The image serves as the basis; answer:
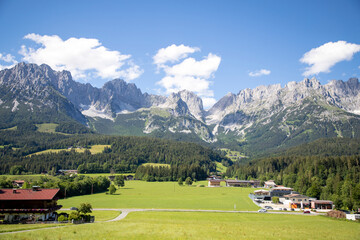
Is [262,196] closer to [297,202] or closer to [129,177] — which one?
[297,202]

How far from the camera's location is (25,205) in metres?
52.8

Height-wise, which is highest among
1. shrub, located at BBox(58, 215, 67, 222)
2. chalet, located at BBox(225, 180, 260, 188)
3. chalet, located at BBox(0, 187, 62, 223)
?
chalet, located at BBox(0, 187, 62, 223)

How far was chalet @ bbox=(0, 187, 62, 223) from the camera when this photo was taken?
169 ft

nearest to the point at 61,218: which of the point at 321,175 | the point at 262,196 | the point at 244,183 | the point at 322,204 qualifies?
the point at 262,196

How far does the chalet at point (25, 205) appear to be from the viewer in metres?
51.7

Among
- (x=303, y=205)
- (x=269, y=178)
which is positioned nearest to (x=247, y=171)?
(x=269, y=178)

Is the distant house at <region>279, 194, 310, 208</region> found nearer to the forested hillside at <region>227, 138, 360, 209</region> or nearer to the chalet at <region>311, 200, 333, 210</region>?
the chalet at <region>311, 200, 333, 210</region>

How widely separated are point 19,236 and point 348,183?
4033 inches

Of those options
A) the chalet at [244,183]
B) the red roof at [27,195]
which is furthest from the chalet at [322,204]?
the red roof at [27,195]

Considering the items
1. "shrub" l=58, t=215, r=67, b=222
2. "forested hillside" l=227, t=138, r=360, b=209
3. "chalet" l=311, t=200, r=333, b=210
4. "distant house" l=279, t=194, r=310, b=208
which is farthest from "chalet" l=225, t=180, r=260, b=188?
"shrub" l=58, t=215, r=67, b=222

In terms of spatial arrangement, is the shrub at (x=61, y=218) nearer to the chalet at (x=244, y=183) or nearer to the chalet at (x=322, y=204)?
the chalet at (x=322, y=204)

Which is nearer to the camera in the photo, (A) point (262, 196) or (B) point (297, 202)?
(B) point (297, 202)

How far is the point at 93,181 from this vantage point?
12531 centimetres

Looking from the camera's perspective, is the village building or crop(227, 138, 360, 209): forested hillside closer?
crop(227, 138, 360, 209): forested hillside
